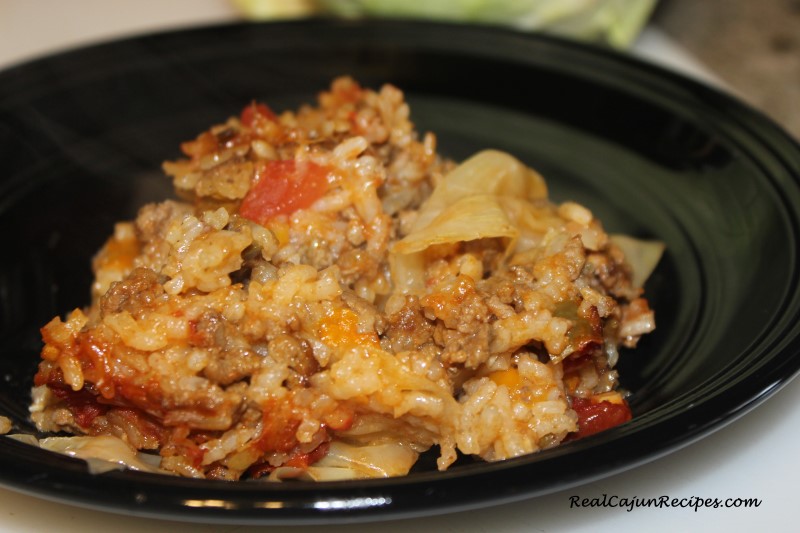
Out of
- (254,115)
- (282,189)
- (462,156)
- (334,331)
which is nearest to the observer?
(334,331)

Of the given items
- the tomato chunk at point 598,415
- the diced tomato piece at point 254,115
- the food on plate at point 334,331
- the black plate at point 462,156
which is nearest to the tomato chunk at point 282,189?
the food on plate at point 334,331

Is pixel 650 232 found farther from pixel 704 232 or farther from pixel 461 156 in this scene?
pixel 461 156

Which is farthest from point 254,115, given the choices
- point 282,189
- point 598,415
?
point 598,415

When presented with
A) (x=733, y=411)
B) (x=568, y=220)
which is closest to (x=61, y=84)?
(x=568, y=220)

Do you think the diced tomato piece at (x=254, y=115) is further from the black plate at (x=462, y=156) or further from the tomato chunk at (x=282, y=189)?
the black plate at (x=462, y=156)

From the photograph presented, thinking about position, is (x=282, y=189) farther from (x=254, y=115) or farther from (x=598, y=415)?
(x=598, y=415)

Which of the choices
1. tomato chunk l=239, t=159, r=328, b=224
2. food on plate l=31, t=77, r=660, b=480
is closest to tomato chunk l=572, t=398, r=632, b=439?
food on plate l=31, t=77, r=660, b=480

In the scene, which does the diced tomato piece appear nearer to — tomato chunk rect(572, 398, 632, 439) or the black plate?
the black plate
